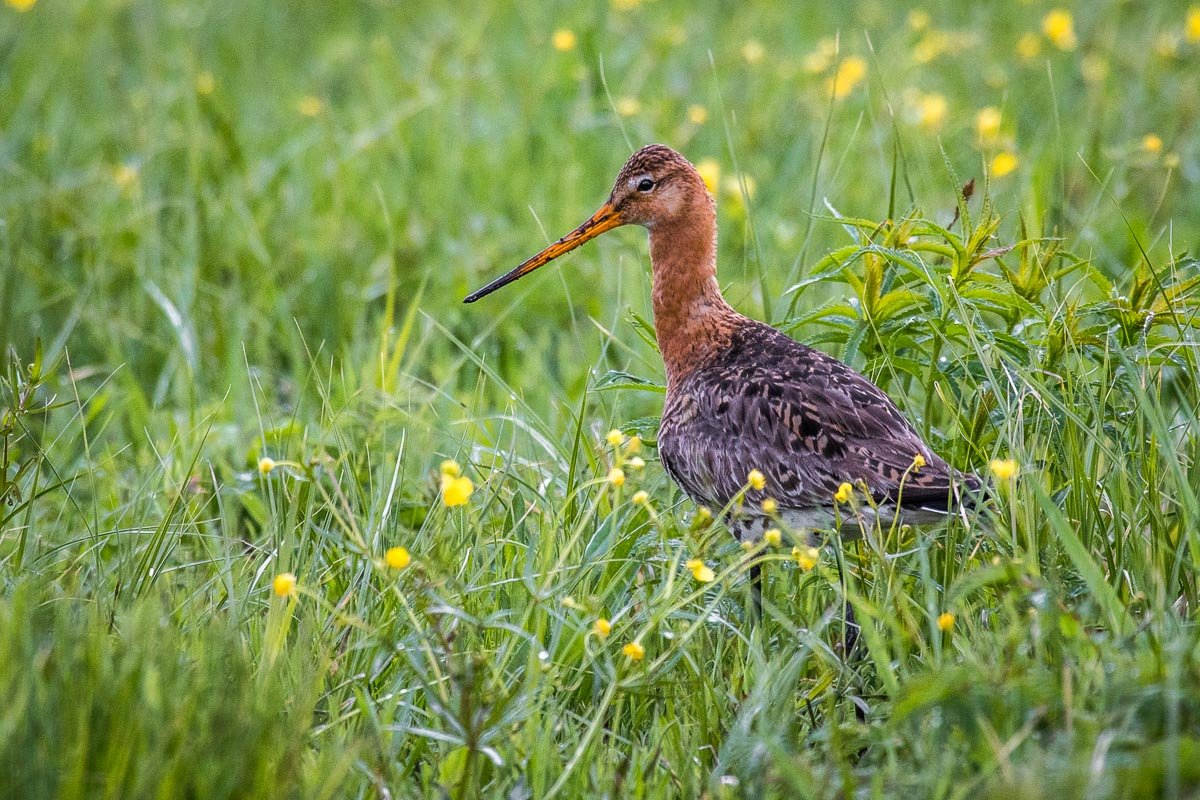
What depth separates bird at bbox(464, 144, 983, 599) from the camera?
3553 millimetres

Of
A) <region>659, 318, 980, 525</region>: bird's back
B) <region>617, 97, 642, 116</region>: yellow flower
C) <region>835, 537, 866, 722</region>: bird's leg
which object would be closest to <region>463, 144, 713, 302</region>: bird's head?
<region>659, 318, 980, 525</region>: bird's back

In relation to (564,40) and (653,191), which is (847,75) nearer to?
(564,40)

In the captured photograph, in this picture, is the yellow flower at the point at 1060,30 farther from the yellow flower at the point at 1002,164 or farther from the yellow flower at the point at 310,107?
the yellow flower at the point at 310,107

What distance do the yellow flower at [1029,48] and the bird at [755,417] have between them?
404cm

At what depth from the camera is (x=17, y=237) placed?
17.9ft

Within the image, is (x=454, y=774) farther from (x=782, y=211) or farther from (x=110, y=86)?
(x=110, y=86)

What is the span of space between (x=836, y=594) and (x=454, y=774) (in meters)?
1.22

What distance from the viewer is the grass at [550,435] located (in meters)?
2.61

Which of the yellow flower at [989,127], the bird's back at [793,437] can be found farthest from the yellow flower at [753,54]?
the bird's back at [793,437]

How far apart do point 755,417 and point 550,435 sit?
0.64 metres

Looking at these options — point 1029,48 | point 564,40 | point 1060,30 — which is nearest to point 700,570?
point 564,40

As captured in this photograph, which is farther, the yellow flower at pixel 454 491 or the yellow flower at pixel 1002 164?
the yellow flower at pixel 1002 164

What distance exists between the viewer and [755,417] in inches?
153

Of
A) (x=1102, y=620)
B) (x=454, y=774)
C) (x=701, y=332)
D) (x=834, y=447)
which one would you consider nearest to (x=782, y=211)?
(x=701, y=332)
